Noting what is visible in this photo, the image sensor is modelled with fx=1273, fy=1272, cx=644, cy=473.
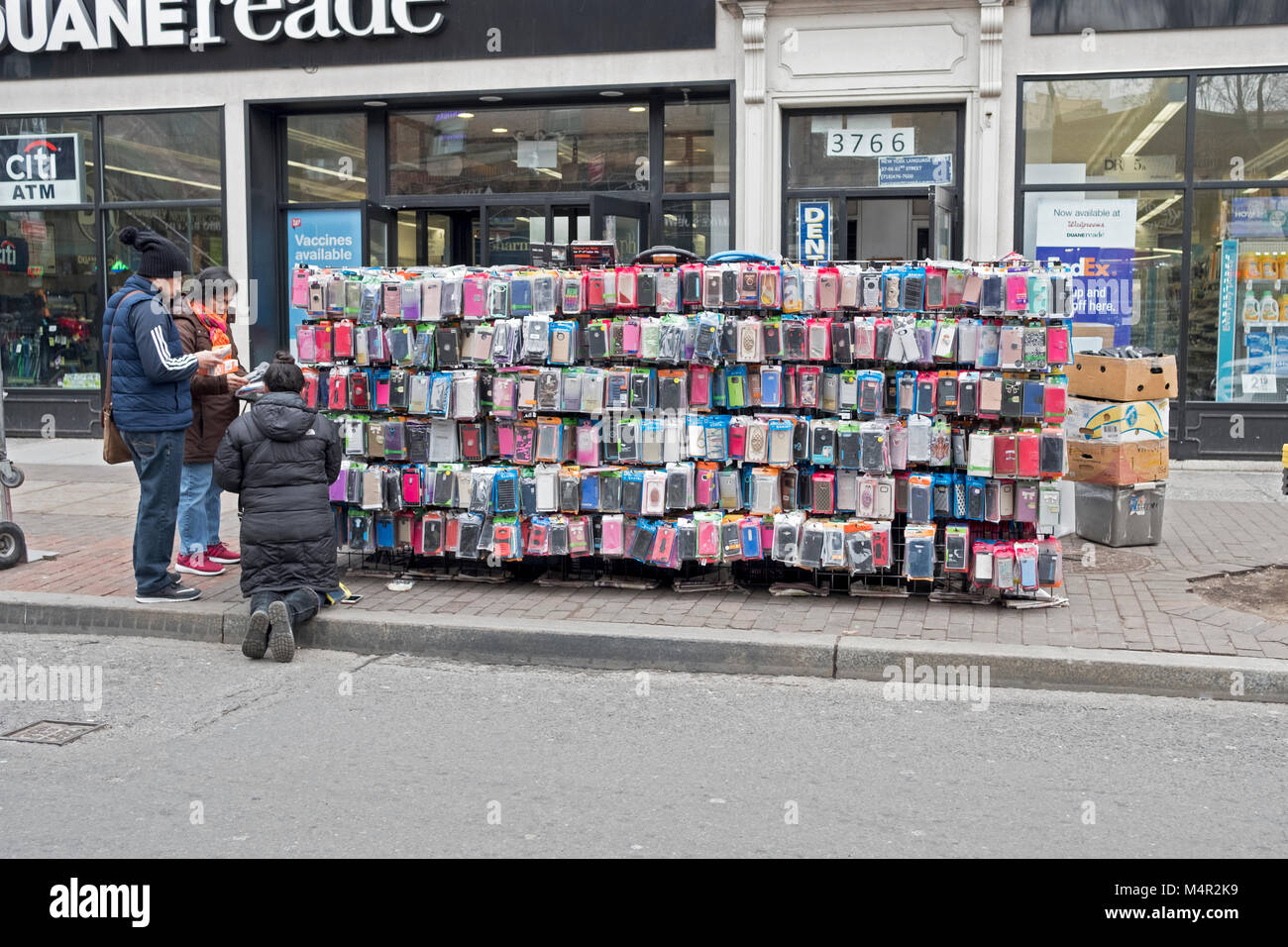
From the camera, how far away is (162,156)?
46.1 feet

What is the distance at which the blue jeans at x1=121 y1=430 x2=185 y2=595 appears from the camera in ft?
23.7

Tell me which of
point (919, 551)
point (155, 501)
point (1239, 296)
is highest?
point (1239, 296)

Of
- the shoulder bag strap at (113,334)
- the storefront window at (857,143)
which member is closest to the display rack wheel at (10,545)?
the shoulder bag strap at (113,334)

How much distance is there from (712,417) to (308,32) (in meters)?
8.40

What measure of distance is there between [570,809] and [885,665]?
2237 mm

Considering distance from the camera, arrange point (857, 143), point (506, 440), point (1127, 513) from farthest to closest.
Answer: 1. point (857, 143)
2. point (1127, 513)
3. point (506, 440)

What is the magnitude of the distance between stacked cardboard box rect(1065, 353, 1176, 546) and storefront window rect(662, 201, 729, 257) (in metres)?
4.94

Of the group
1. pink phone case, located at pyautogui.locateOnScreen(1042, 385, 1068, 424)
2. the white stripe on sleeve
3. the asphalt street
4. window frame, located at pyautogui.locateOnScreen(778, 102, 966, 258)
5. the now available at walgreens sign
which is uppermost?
the now available at walgreens sign

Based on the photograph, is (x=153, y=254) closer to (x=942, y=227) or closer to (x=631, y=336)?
(x=631, y=336)

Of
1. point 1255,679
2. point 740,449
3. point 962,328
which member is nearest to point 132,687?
point 740,449

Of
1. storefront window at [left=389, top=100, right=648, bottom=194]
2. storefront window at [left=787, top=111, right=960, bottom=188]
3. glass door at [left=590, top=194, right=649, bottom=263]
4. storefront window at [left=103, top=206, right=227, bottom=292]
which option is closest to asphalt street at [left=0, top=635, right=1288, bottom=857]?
glass door at [left=590, top=194, right=649, bottom=263]

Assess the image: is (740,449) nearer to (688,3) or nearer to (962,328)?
(962,328)

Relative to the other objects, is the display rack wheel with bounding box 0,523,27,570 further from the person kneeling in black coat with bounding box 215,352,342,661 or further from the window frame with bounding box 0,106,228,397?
the window frame with bounding box 0,106,228,397

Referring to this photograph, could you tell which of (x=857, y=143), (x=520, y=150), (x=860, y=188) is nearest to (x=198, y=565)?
(x=520, y=150)
